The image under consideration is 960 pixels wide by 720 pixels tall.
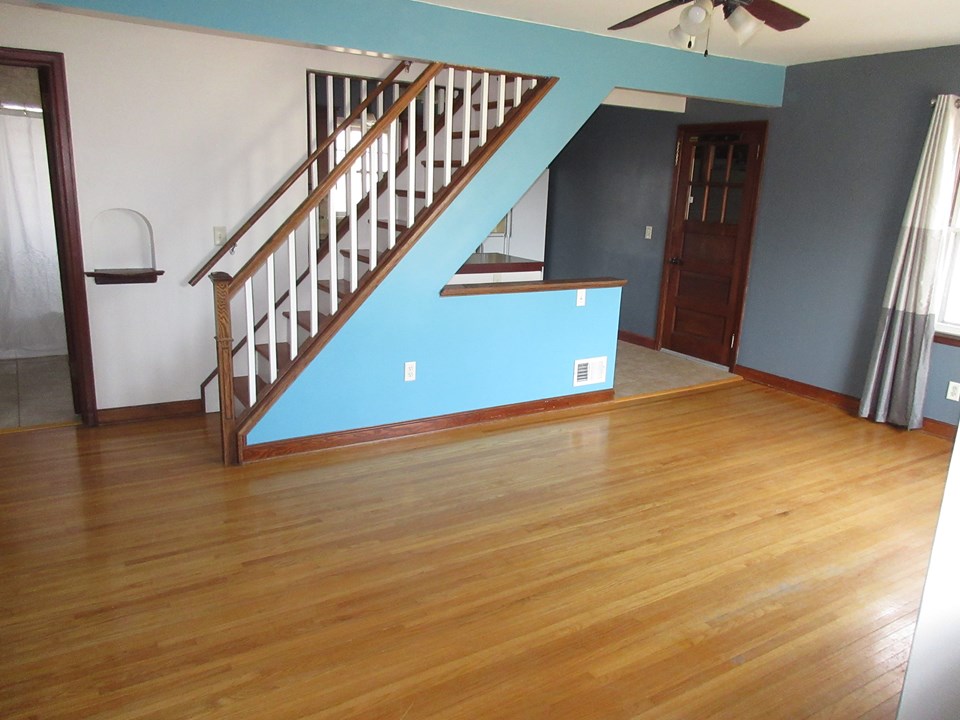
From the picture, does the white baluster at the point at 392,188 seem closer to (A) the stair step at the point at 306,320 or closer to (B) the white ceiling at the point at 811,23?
(A) the stair step at the point at 306,320

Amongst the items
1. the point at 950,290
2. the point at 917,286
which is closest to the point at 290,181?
the point at 917,286

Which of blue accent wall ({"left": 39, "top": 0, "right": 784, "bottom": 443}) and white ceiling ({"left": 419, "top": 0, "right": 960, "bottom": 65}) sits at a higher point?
white ceiling ({"left": 419, "top": 0, "right": 960, "bottom": 65})

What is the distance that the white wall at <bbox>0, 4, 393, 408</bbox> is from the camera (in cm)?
385

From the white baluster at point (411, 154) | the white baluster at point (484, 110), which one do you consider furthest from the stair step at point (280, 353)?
the white baluster at point (484, 110)

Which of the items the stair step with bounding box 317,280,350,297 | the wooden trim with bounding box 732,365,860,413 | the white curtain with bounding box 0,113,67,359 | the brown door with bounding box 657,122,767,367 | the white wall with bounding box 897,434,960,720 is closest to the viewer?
the white wall with bounding box 897,434,960,720

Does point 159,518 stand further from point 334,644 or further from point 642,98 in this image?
point 642,98

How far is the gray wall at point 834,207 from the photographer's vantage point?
453 centimetres

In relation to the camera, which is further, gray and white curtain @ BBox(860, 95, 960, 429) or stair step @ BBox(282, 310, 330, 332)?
gray and white curtain @ BBox(860, 95, 960, 429)

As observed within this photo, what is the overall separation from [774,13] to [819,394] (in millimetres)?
3449

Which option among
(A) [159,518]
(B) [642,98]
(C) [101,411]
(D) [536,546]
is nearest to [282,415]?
(A) [159,518]

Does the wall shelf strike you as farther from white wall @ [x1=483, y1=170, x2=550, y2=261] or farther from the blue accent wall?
white wall @ [x1=483, y1=170, x2=550, y2=261]

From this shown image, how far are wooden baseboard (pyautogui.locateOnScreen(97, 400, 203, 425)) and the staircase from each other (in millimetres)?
405

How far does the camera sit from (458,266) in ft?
13.7

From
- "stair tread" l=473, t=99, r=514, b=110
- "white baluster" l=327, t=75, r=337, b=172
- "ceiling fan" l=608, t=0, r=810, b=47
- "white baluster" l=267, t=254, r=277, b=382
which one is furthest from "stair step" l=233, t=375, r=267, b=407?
"ceiling fan" l=608, t=0, r=810, b=47
